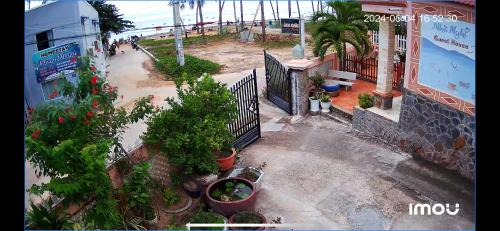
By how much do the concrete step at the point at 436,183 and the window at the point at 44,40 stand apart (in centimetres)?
919

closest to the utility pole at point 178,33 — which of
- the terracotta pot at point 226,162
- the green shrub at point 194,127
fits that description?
the terracotta pot at point 226,162

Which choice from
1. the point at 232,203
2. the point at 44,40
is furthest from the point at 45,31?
the point at 232,203

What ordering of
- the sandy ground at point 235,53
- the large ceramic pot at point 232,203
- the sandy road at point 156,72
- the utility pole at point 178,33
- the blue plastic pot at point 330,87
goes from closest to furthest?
the large ceramic pot at point 232,203
the blue plastic pot at point 330,87
the sandy road at point 156,72
the utility pole at point 178,33
the sandy ground at point 235,53

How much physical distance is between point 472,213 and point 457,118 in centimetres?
155

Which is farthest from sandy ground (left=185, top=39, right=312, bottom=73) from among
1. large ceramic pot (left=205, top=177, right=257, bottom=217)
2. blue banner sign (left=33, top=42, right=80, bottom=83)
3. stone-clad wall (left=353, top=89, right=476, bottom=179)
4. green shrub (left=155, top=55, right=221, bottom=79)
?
large ceramic pot (left=205, top=177, right=257, bottom=217)

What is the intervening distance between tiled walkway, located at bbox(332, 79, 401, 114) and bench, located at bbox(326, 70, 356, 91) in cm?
20

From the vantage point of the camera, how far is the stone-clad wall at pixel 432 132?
22.6ft

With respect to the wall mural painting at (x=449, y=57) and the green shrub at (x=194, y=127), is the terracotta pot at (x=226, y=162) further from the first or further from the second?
the wall mural painting at (x=449, y=57)

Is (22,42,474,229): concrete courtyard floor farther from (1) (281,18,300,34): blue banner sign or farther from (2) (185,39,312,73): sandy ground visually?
(1) (281,18,300,34): blue banner sign

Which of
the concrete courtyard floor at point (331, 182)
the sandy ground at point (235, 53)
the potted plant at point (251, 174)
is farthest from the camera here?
the sandy ground at point (235, 53)

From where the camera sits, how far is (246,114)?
9211 millimetres

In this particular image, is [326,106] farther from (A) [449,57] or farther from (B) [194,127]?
(B) [194,127]

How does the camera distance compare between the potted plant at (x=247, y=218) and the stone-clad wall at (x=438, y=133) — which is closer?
the potted plant at (x=247, y=218)

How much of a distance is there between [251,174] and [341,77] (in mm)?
5158
